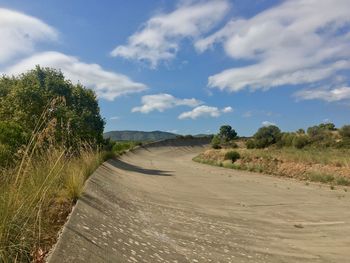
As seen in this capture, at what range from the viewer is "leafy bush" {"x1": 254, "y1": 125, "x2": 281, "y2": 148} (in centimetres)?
6881

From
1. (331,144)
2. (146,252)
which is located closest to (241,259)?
(146,252)

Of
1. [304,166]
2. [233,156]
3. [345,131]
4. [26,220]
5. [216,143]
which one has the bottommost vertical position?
[26,220]

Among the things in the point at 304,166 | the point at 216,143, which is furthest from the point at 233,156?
the point at 216,143

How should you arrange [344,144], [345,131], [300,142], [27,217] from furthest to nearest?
[345,131]
[300,142]
[344,144]
[27,217]

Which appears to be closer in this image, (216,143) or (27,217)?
(27,217)

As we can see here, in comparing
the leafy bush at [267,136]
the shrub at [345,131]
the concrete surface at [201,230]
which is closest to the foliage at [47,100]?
the concrete surface at [201,230]

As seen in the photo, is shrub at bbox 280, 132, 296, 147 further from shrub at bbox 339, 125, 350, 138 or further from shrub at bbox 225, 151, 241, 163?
shrub at bbox 225, 151, 241, 163

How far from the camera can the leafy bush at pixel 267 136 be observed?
6881 centimetres

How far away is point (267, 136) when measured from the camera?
72.8m

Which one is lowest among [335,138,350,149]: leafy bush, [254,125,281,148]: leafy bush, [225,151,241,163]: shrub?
[225,151,241,163]: shrub

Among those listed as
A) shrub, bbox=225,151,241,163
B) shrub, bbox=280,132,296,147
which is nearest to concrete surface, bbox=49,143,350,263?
shrub, bbox=225,151,241,163

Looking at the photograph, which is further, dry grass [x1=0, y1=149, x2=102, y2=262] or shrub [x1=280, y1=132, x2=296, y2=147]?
shrub [x1=280, y1=132, x2=296, y2=147]

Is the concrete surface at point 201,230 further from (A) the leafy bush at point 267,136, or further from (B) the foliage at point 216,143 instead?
(B) the foliage at point 216,143

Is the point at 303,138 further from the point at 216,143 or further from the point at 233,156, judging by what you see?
the point at 216,143
